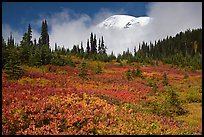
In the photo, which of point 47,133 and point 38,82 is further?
point 38,82

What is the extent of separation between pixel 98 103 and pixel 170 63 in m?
64.4

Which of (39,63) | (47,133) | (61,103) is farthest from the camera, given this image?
(39,63)

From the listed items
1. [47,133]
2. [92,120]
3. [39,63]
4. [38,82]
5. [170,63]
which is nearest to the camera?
[47,133]

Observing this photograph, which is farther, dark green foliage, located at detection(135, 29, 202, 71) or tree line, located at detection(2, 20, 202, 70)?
dark green foliage, located at detection(135, 29, 202, 71)

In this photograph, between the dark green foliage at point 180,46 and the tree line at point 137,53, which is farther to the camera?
the dark green foliage at point 180,46

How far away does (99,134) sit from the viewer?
38.3ft

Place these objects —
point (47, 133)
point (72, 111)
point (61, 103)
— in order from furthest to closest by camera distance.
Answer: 1. point (61, 103)
2. point (72, 111)
3. point (47, 133)

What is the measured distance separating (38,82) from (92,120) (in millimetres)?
12269

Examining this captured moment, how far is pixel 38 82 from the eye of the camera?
23984 millimetres

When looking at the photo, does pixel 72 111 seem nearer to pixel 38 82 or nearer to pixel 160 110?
pixel 160 110

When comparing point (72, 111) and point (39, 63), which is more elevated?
point (39, 63)

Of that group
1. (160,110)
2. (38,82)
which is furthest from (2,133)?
(38,82)

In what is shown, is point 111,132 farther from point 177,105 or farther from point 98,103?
point 177,105

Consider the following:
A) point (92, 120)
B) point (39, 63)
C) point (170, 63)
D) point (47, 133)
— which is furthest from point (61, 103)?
point (170, 63)
